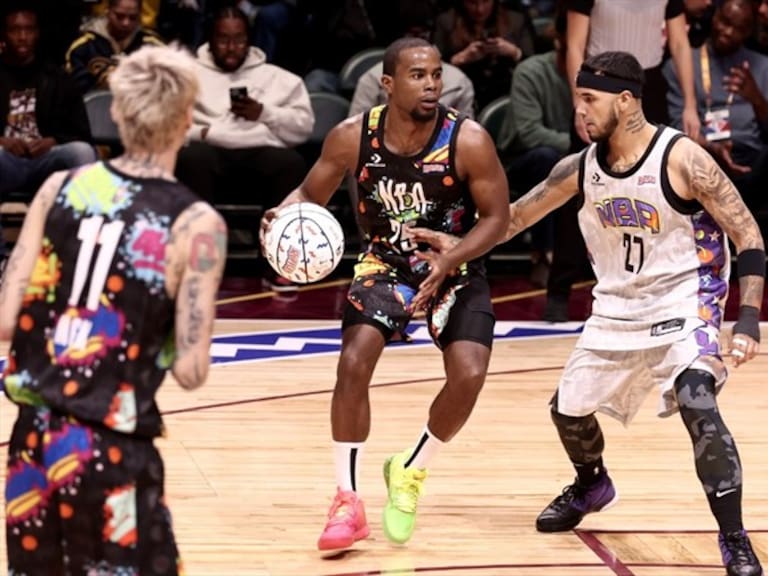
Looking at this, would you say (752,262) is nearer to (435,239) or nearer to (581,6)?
(435,239)

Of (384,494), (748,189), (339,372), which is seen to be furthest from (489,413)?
(748,189)

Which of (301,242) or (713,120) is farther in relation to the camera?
(713,120)

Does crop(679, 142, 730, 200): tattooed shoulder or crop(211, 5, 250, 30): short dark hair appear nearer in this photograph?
crop(679, 142, 730, 200): tattooed shoulder

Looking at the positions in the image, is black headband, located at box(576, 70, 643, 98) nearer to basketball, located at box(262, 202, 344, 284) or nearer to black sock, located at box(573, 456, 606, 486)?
basketball, located at box(262, 202, 344, 284)

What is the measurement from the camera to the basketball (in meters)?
6.47

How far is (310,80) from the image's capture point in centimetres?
1263

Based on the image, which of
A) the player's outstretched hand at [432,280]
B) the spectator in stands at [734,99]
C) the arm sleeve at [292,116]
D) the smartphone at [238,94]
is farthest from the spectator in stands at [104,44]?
the player's outstretched hand at [432,280]

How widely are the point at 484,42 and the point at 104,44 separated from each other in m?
2.73

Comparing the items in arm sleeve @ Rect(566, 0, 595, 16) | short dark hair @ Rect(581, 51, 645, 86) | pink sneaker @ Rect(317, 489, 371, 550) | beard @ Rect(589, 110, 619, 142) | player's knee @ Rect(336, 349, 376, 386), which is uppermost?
short dark hair @ Rect(581, 51, 645, 86)

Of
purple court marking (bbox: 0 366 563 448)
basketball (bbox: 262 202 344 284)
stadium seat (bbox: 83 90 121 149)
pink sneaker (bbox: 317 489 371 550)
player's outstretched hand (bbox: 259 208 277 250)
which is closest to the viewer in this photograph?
pink sneaker (bbox: 317 489 371 550)

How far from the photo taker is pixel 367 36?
12734 millimetres

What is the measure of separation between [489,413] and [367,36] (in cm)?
509

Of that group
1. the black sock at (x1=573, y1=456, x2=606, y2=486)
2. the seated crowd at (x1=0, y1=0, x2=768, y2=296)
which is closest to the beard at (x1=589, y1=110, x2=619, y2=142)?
the black sock at (x1=573, y1=456, x2=606, y2=486)

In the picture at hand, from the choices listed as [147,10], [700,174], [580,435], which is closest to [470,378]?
[580,435]
